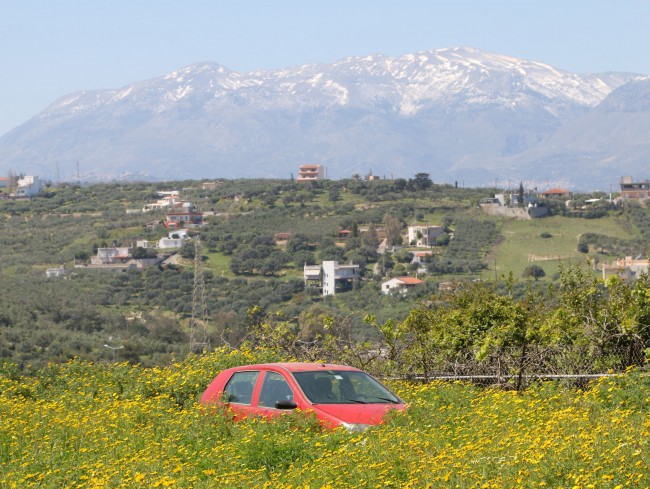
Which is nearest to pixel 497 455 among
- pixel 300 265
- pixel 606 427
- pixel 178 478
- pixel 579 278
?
pixel 606 427

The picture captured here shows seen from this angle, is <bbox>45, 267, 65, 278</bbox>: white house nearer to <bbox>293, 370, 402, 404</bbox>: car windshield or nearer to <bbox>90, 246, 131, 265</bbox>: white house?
<bbox>90, 246, 131, 265</bbox>: white house

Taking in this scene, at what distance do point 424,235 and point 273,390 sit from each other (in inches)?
4178

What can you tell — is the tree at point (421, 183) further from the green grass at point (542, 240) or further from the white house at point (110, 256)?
the white house at point (110, 256)

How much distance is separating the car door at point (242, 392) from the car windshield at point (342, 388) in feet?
2.13

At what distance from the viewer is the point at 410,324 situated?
1730 cm

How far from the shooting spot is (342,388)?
478 inches

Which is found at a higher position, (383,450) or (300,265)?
(383,450)

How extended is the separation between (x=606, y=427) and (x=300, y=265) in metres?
99.8

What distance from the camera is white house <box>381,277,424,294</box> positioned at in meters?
86.2

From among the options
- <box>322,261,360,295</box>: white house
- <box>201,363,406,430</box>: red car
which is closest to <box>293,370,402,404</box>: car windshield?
<box>201,363,406,430</box>: red car

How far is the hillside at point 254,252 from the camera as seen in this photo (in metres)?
61.9

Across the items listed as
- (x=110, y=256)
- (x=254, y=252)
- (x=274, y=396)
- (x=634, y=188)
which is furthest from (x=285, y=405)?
(x=634, y=188)

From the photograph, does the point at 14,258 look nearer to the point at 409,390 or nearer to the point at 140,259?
the point at 140,259

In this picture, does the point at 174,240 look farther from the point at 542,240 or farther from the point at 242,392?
the point at 242,392
